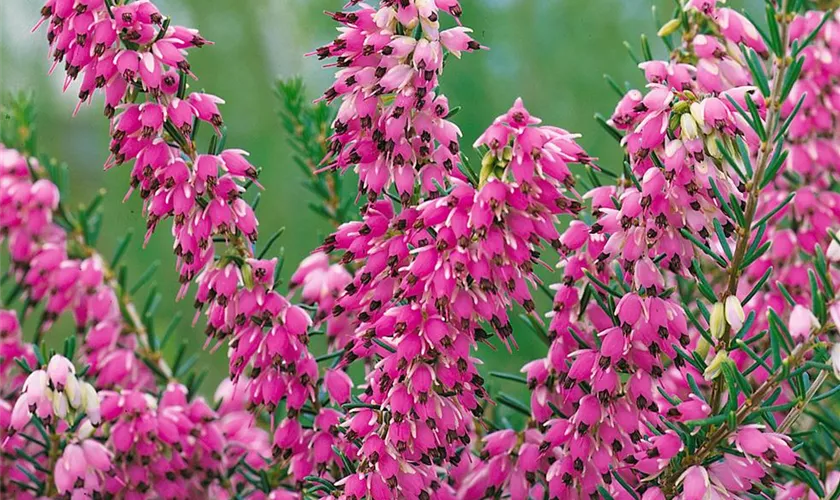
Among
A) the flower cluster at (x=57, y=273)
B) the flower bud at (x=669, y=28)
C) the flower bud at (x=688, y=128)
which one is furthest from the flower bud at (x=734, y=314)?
the flower cluster at (x=57, y=273)

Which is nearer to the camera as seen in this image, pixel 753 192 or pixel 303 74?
pixel 753 192

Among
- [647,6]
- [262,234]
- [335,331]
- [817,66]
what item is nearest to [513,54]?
[647,6]

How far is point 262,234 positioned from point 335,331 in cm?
121

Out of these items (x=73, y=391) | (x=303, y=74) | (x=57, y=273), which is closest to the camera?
(x=73, y=391)

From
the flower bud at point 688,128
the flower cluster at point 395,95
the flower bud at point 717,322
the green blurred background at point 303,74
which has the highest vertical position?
the green blurred background at point 303,74

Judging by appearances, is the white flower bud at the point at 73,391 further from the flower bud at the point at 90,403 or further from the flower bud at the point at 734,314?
the flower bud at the point at 734,314

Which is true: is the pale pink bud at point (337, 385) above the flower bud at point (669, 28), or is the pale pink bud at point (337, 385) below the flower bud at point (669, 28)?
below

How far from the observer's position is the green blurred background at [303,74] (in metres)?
1.96

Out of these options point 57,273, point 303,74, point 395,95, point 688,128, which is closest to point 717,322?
point 688,128

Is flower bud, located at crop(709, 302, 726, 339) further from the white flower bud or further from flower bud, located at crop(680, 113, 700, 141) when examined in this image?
the white flower bud

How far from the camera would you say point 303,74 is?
7.45ft

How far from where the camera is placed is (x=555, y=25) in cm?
224

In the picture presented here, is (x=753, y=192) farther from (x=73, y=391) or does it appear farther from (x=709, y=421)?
(x=73, y=391)

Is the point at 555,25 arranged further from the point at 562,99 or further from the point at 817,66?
the point at 817,66
